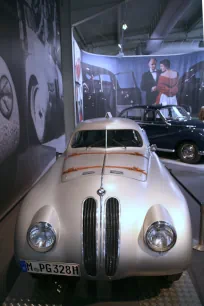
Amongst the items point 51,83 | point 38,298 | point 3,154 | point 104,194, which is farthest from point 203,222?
point 51,83

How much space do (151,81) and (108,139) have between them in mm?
10158

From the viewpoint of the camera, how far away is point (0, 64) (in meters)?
3.50

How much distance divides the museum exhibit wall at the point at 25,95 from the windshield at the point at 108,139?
1.22 meters

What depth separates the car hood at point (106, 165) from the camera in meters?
2.48

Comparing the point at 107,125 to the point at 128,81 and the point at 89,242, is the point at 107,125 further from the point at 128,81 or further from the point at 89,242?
the point at 128,81

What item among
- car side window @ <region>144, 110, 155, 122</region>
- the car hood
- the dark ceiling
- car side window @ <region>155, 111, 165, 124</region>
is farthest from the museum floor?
the dark ceiling

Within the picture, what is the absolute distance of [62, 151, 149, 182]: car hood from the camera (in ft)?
8.14

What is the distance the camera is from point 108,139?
3334mm

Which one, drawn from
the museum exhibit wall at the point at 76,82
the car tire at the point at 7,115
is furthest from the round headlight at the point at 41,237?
the museum exhibit wall at the point at 76,82

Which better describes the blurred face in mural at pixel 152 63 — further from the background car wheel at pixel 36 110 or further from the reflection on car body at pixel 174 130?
the background car wheel at pixel 36 110

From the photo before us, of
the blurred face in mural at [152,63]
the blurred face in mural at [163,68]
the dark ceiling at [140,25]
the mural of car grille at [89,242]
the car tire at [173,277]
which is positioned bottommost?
the car tire at [173,277]

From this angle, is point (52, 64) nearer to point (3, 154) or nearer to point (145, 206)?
point (3, 154)

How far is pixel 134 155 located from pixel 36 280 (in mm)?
1822

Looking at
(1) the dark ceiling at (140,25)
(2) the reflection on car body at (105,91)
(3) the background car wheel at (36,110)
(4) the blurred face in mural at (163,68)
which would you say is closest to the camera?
(3) the background car wheel at (36,110)
